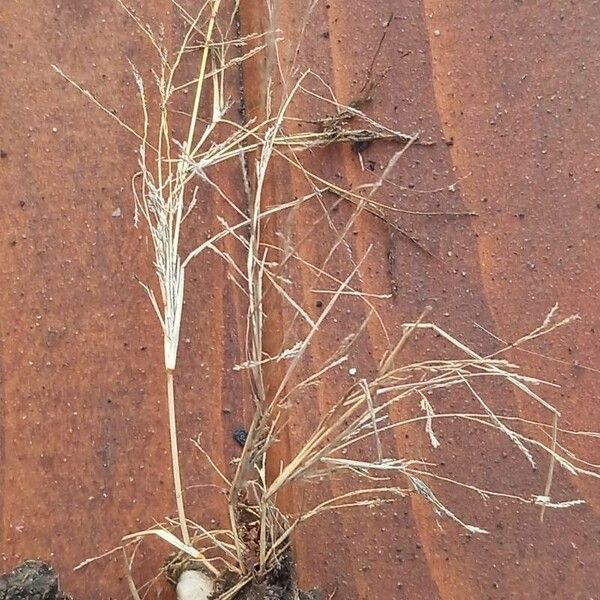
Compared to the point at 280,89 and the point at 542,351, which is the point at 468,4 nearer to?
the point at 280,89

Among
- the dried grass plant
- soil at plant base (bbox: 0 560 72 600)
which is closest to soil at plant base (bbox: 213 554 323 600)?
the dried grass plant

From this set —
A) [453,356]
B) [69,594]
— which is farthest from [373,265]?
[69,594]

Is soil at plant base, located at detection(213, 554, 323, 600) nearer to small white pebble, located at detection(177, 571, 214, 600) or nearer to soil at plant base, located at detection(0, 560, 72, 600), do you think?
small white pebble, located at detection(177, 571, 214, 600)

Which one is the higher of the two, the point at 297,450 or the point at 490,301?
the point at 490,301

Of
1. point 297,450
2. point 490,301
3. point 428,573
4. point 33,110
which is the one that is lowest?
point 428,573

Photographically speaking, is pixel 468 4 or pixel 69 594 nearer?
pixel 69 594

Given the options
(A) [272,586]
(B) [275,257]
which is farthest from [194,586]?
(B) [275,257]
